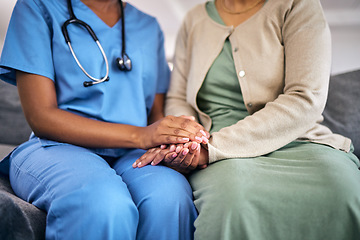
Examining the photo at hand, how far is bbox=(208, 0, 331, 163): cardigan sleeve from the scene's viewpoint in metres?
0.93

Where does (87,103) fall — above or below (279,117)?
above

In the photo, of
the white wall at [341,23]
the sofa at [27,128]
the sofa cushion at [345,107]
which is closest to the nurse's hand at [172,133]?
the sofa at [27,128]

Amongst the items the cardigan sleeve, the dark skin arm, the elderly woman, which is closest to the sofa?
the dark skin arm

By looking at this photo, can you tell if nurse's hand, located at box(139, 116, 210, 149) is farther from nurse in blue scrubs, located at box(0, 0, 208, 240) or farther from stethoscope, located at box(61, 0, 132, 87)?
stethoscope, located at box(61, 0, 132, 87)

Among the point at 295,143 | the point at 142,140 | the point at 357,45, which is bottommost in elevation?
the point at 357,45

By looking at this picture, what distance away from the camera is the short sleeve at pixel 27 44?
937 mm

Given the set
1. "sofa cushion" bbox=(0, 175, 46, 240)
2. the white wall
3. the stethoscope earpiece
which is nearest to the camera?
"sofa cushion" bbox=(0, 175, 46, 240)

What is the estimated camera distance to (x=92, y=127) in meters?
0.96

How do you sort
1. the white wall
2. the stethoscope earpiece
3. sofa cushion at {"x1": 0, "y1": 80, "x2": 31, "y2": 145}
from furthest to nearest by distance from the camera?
the white wall
sofa cushion at {"x1": 0, "y1": 80, "x2": 31, "y2": 145}
the stethoscope earpiece

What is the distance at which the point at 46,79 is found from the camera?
3.17 feet

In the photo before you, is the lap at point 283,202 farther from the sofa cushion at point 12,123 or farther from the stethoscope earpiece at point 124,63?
the sofa cushion at point 12,123

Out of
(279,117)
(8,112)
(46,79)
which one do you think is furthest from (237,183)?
(8,112)

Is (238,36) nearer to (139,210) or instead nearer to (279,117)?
(279,117)

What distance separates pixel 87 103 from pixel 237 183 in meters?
0.54
